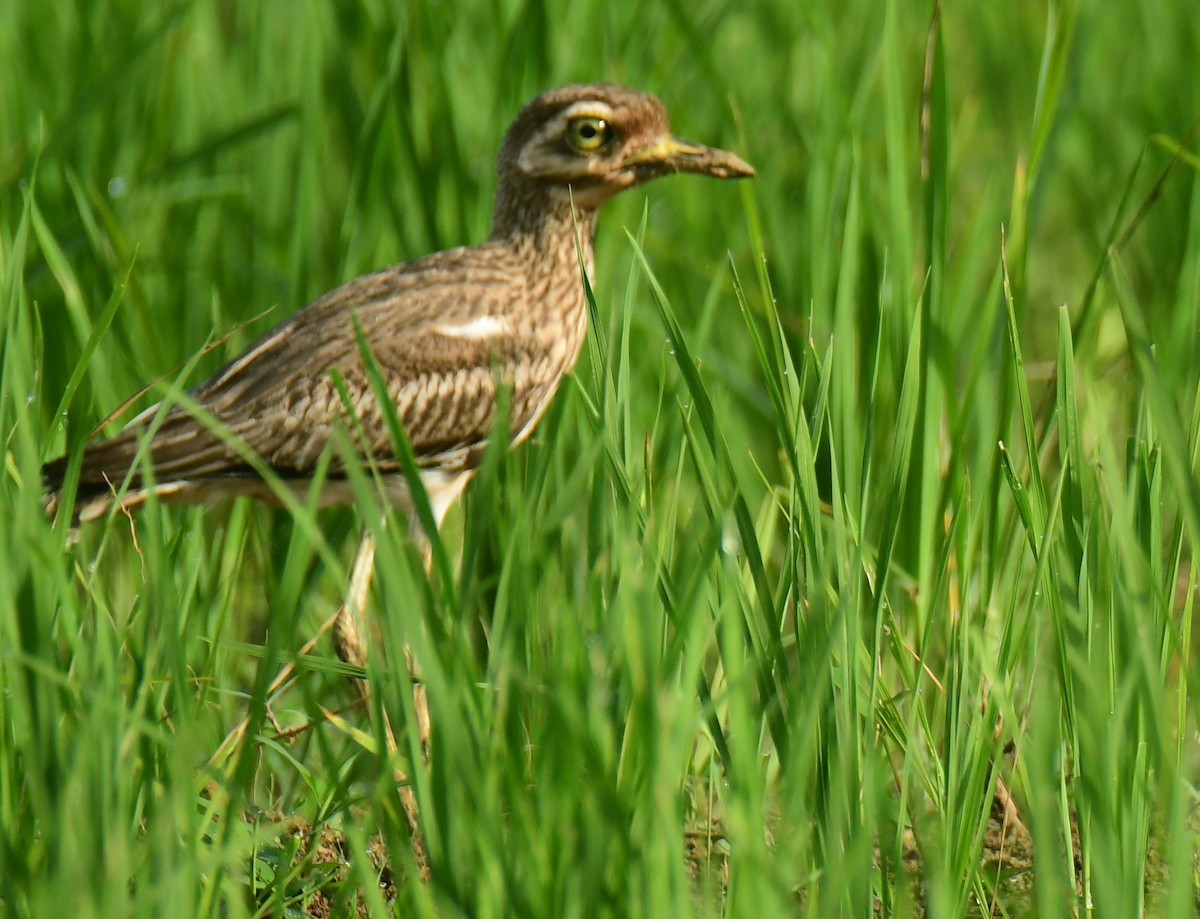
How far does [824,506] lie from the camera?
11.7 feet

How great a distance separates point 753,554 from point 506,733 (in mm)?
479

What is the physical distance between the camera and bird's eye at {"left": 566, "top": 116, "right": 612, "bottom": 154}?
3834 millimetres

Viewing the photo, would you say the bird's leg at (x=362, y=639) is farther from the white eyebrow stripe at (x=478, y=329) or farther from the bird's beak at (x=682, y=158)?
the bird's beak at (x=682, y=158)

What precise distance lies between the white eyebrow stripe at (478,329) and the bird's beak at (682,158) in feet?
1.59

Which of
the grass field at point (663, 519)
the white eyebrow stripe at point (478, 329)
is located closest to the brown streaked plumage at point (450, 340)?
the white eyebrow stripe at point (478, 329)

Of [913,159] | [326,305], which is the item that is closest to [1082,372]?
[913,159]

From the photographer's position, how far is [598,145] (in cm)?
388

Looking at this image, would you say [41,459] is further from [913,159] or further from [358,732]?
[913,159]

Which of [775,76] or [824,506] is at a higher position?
[775,76]

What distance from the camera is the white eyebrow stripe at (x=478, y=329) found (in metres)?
3.84

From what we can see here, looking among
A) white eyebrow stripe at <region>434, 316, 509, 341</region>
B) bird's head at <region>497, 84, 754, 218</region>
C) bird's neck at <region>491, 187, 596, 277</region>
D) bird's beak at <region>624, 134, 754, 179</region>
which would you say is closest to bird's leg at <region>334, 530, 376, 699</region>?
white eyebrow stripe at <region>434, 316, 509, 341</region>

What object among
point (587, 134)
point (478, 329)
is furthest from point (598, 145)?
point (478, 329)

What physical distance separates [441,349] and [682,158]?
71 centimetres

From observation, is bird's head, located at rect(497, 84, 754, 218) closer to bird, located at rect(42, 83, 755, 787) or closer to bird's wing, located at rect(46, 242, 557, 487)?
bird, located at rect(42, 83, 755, 787)
